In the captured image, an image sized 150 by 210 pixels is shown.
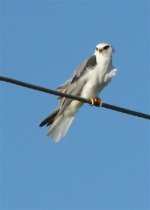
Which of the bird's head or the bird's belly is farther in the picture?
the bird's head

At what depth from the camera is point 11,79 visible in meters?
5.41

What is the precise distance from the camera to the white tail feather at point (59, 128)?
8516 millimetres

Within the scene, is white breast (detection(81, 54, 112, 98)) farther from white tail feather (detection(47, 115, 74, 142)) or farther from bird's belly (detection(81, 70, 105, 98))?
white tail feather (detection(47, 115, 74, 142))

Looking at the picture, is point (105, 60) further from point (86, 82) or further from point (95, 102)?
point (95, 102)

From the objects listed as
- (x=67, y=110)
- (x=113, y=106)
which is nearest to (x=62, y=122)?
(x=67, y=110)

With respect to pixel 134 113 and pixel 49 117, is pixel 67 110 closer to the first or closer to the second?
pixel 49 117

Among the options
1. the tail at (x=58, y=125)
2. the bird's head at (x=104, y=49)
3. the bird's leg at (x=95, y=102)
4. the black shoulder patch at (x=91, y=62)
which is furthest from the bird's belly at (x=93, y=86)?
the bird's leg at (x=95, y=102)

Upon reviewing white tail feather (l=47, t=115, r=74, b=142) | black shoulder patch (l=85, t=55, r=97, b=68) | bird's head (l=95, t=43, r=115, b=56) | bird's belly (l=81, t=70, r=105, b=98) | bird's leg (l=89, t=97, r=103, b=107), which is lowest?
bird's leg (l=89, t=97, r=103, b=107)

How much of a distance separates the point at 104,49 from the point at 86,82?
449mm

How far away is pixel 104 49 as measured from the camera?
27.4 feet

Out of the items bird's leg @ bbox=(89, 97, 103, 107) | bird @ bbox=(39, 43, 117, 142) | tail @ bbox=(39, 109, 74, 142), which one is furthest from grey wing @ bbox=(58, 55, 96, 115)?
bird's leg @ bbox=(89, 97, 103, 107)

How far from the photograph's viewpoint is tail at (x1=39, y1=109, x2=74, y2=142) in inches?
334

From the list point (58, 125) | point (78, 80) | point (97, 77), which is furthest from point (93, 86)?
point (58, 125)

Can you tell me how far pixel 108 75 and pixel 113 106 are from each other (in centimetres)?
229
